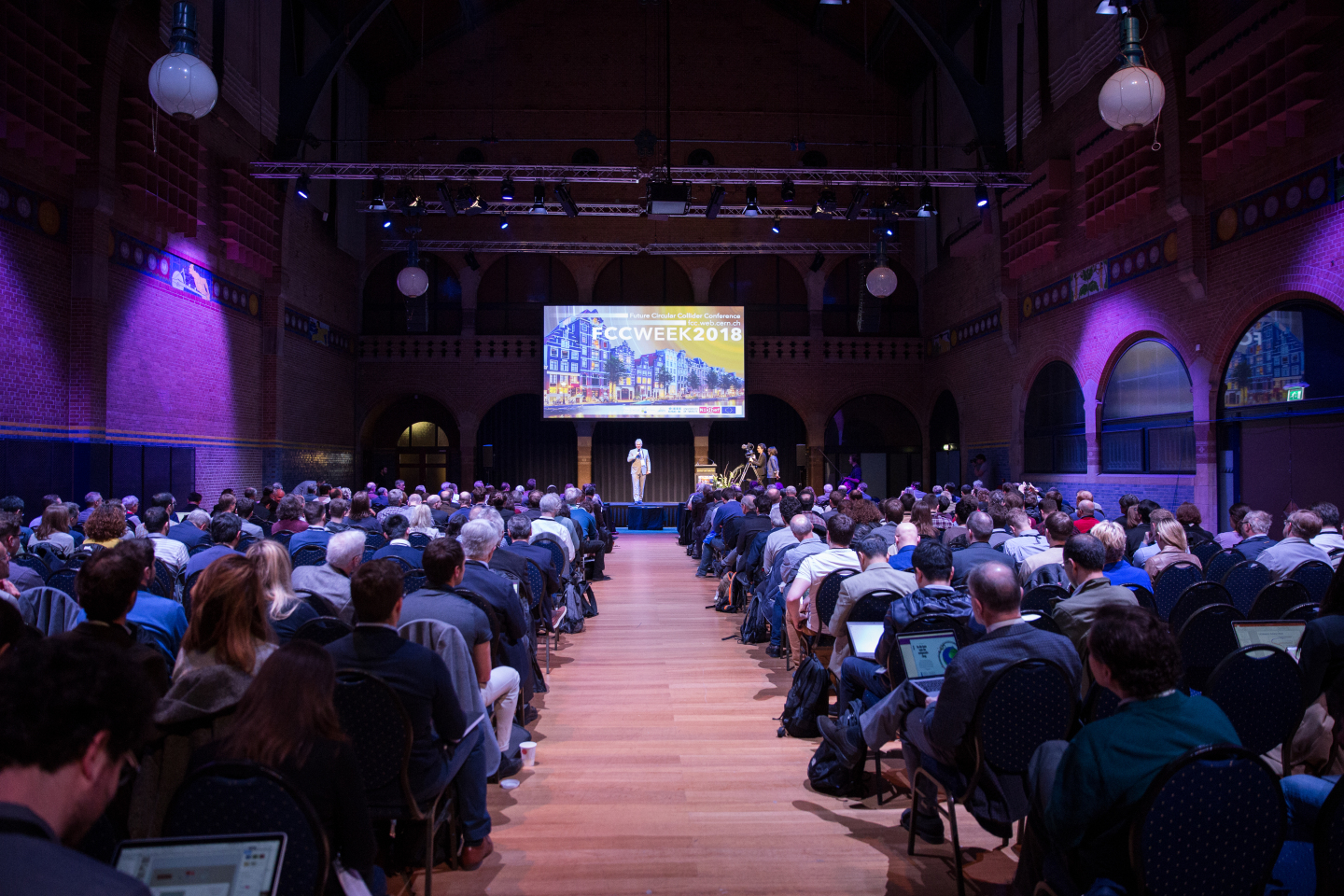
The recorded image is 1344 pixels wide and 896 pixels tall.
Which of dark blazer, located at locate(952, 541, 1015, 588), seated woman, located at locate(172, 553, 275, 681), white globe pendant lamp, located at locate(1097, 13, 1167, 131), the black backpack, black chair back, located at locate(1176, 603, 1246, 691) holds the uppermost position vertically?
white globe pendant lamp, located at locate(1097, 13, 1167, 131)

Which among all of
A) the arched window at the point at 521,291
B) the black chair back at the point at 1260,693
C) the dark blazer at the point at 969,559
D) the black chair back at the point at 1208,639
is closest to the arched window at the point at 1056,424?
the dark blazer at the point at 969,559

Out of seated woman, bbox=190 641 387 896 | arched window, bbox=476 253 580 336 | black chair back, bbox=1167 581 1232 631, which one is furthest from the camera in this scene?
arched window, bbox=476 253 580 336

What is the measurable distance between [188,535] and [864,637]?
5126 mm

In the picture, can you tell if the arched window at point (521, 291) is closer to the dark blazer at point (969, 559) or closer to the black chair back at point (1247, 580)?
the dark blazer at point (969, 559)

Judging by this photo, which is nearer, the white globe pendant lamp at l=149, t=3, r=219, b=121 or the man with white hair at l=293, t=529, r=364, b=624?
the man with white hair at l=293, t=529, r=364, b=624

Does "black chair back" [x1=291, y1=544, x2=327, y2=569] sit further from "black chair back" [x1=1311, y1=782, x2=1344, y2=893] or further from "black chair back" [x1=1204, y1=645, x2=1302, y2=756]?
"black chair back" [x1=1311, y1=782, x2=1344, y2=893]

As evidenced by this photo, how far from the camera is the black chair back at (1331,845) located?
165cm

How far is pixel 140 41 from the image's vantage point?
10438mm

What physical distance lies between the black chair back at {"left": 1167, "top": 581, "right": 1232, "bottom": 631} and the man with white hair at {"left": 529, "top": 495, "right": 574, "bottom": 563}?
451 cm

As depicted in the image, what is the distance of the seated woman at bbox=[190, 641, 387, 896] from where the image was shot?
1.76 meters

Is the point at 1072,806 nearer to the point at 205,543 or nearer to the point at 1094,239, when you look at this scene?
the point at 205,543

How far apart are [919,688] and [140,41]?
1226 centimetres

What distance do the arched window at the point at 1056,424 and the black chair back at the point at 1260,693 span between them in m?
10.7

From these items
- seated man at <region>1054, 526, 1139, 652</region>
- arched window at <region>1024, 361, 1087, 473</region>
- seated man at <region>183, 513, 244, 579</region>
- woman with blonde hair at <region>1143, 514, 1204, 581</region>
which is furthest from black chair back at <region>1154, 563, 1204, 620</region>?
arched window at <region>1024, 361, 1087, 473</region>
